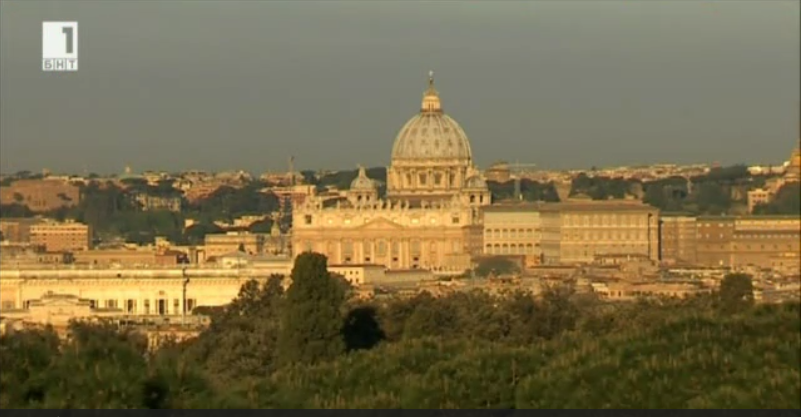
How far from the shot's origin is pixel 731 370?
26.6ft

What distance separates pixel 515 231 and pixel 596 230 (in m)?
3.05

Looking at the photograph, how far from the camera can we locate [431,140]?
88375mm

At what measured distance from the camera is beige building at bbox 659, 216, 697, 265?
2682 inches

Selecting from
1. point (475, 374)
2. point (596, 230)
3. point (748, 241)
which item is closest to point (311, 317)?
point (475, 374)

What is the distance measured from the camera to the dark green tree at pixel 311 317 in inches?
611

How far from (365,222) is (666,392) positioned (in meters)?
71.5

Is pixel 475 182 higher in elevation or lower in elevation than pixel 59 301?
higher

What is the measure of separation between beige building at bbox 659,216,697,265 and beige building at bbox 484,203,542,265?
5.88 m

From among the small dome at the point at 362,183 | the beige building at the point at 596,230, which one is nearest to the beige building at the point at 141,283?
the beige building at the point at 596,230

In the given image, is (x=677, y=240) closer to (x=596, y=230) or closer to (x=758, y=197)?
(x=596, y=230)

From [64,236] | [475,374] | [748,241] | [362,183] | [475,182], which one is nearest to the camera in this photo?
[475,374]

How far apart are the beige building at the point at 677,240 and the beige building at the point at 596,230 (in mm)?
784

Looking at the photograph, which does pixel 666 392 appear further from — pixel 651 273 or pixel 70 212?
pixel 70 212

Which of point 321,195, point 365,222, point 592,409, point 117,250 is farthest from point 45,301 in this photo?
point 592,409
